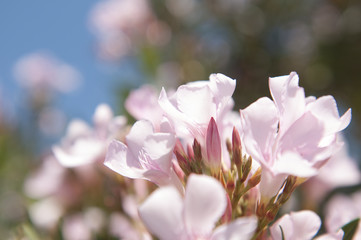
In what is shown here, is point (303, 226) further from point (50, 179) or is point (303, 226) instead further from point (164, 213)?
point (50, 179)

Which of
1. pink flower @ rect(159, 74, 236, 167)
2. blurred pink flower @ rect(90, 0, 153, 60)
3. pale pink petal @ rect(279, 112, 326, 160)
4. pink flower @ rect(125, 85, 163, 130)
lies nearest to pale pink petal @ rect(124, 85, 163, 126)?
pink flower @ rect(125, 85, 163, 130)

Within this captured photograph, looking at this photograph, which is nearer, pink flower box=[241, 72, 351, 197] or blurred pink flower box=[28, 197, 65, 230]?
pink flower box=[241, 72, 351, 197]

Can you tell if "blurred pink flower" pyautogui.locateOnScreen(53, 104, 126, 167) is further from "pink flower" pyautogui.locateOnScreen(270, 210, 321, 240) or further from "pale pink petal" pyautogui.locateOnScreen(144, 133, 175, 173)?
"pink flower" pyautogui.locateOnScreen(270, 210, 321, 240)

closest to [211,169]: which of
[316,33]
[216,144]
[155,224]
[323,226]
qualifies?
[216,144]

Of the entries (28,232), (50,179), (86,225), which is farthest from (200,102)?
(50,179)

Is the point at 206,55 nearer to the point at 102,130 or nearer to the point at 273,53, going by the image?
the point at 273,53
